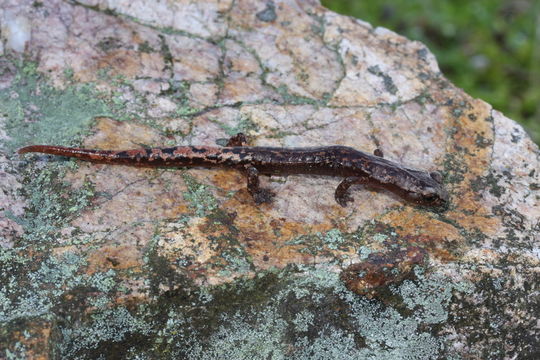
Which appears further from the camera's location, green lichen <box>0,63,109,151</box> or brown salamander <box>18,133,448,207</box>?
green lichen <box>0,63,109,151</box>

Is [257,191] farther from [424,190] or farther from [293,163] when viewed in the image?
[424,190]

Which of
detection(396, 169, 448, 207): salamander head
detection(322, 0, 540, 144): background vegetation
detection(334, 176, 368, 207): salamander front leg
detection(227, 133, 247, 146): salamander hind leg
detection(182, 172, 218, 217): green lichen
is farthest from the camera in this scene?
detection(322, 0, 540, 144): background vegetation

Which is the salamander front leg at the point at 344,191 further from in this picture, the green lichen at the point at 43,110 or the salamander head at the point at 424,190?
the green lichen at the point at 43,110

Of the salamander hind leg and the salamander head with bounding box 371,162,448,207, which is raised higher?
the salamander head with bounding box 371,162,448,207

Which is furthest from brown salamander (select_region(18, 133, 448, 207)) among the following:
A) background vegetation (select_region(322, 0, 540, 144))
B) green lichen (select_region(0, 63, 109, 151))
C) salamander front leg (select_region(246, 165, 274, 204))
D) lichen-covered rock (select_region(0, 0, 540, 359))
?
background vegetation (select_region(322, 0, 540, 144))

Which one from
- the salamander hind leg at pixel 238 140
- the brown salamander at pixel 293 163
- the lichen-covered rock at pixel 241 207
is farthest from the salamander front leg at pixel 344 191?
the salamander hind leg at pixel 238 140

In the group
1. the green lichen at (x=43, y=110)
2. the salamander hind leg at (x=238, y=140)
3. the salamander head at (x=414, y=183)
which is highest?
the salamander head at (x=414, y=183)

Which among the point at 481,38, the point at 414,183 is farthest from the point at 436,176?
the point at 481,38

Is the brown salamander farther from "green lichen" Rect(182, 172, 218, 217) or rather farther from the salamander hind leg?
"green lichen" Rect(182, 172, 218, 217)
